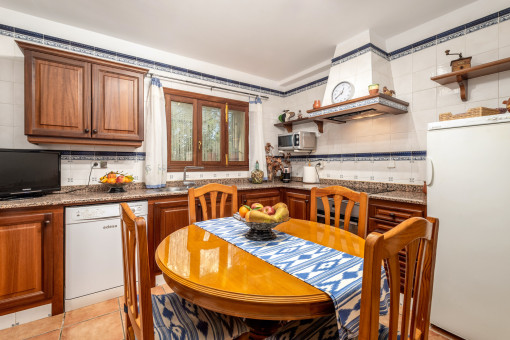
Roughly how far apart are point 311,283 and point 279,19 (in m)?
2.43

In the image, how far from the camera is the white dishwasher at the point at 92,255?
2.00 m

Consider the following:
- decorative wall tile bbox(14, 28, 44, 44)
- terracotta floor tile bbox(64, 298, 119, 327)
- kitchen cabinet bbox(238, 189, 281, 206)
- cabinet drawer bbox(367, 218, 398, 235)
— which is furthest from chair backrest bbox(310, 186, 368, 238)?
decorative wall tile bbox(14, 28, 44, 44)

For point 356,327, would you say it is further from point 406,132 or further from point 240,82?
point 240,82

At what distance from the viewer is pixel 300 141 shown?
3.43 metres

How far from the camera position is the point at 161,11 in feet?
7.45

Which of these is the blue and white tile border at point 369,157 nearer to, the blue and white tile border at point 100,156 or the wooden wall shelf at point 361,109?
the wooden wall shelf at point 361,109

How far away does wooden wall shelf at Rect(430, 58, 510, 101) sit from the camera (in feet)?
6.11

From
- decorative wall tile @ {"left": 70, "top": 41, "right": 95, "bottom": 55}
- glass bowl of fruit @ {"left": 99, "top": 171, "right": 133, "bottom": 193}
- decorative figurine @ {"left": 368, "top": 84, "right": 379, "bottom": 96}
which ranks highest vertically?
decorative wall tile @ {"left": 70, "top": 41, "right": 95, "bottom": 55}

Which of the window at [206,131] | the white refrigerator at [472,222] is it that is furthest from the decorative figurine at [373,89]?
the window at [206,131]

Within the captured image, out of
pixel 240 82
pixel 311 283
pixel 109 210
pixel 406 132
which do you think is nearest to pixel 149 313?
pixel 311 283

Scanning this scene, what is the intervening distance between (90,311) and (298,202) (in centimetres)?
232

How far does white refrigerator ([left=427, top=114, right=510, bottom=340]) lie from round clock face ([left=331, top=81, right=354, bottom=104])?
1131 millimetres

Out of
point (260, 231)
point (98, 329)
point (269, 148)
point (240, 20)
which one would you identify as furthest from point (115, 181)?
point (269, 148)

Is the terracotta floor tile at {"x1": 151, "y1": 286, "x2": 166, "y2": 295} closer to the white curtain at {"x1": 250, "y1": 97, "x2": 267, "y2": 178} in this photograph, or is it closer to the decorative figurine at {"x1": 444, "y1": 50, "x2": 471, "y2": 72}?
the white curtain at {"x1": 250, "y1": 97, "x2": 267, "y2": 178}
